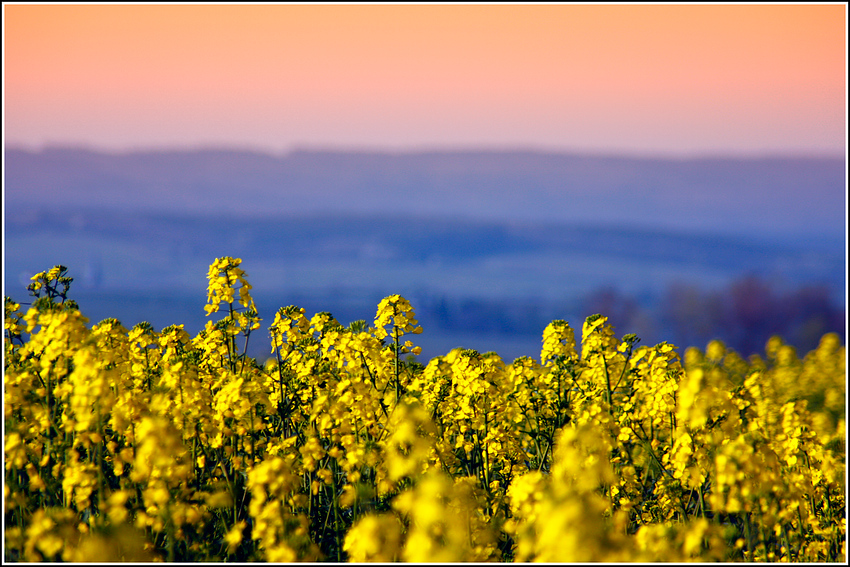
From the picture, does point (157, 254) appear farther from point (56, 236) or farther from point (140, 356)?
point (140, 356)

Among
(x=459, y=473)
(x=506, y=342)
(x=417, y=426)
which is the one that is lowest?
(x=459, y=473)

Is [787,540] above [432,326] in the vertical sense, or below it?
below

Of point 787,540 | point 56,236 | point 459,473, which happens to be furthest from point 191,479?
point 56,236

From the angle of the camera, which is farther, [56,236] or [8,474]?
[56,236]

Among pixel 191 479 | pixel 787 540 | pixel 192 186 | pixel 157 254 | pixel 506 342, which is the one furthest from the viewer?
pixel 192 186

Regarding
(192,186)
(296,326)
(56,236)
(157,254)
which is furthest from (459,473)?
(192,186)

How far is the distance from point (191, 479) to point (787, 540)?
329 centimetres

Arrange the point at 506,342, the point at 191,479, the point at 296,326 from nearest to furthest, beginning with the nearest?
the point at 191,479 < the point at 296,326 < the point at 506,342

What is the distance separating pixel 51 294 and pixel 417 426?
220 centimetres

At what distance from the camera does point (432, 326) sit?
54688 mm

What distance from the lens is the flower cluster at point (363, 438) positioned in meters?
3.44

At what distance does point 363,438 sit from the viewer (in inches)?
175

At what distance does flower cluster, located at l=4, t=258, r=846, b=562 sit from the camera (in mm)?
3436

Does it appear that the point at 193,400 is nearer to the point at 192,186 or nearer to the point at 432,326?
the point at 432,326
